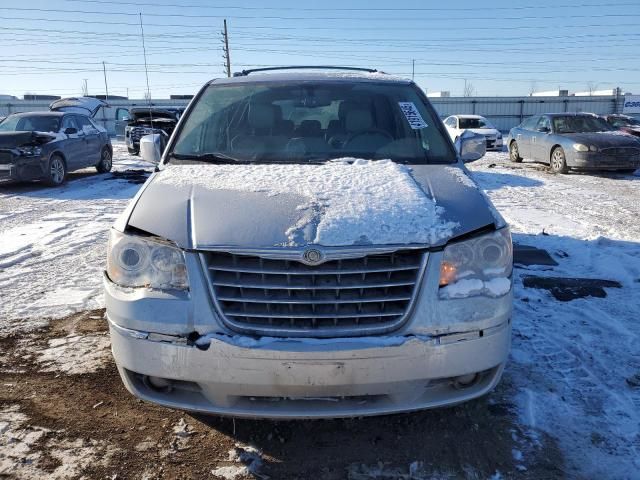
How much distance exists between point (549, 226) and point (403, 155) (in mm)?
4597

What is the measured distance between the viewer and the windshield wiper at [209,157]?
3367 millimetres

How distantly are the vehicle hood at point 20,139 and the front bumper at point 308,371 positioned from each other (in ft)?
32.8

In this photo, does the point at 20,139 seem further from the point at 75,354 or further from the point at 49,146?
the point at 75,354

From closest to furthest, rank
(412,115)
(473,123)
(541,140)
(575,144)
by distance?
(412,115)
(575,144)
(541,140)
(473,123)

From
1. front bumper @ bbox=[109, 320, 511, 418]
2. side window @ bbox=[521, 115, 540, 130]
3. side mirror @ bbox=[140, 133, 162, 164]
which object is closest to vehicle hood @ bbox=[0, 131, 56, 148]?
side mirror @ bbox=[140, 133, 162, 164]

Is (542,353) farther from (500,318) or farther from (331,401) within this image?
(331,401)

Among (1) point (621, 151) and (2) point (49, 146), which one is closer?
(2) point (49, 146)

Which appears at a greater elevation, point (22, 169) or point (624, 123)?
point (624, 123)

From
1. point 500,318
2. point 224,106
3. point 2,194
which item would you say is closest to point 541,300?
point 500,318

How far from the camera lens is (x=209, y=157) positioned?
341cm

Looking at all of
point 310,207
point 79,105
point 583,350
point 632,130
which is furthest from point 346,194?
point 79,105

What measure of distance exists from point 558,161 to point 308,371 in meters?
13.1

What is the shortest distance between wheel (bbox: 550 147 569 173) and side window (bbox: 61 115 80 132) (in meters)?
11.9

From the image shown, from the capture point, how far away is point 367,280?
2.27m
